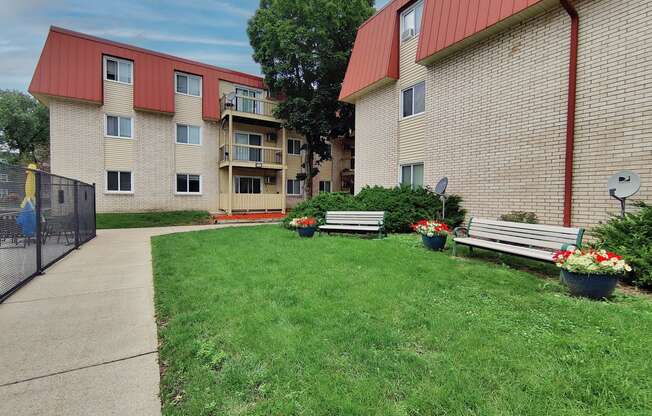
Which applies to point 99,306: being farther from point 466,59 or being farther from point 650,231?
point 466,59

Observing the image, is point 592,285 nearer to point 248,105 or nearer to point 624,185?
point 624,185

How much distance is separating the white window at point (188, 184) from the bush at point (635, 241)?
19.6 m

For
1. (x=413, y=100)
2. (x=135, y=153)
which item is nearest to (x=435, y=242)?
(x=413, y=100)

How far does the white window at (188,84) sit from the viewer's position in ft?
61.9

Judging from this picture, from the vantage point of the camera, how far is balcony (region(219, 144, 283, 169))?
1953 cm

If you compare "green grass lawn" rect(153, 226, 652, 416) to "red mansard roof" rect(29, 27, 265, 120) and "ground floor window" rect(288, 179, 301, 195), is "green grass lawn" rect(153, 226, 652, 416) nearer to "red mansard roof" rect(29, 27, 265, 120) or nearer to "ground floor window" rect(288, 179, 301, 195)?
"red mansard roof" rect(29, 27, 265, 120)

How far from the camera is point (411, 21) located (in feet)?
37.6

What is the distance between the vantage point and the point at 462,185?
9.52 meters

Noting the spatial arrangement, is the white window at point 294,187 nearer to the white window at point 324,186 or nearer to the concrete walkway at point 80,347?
the white window at point 324,186

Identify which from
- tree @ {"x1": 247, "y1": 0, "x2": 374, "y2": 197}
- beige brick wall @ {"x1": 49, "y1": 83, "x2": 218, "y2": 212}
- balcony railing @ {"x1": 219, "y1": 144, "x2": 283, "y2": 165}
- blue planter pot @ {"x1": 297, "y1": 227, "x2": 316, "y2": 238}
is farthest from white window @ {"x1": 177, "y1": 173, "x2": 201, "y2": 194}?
blue planter pot @ {"x1": 297, "y1": 227, "x2": 316, "y2": 238}

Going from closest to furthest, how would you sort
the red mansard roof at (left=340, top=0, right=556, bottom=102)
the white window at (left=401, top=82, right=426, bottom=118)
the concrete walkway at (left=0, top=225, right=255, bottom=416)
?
the concrete walkway at (left=0, top=225, right=255, bottom=416) → the red mansard roof at (left=340, top=0, right=556, bottom=102) → the white window at (left=401, top=82, right=426, bottom=118)

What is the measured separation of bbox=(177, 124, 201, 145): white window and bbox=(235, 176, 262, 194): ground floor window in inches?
141

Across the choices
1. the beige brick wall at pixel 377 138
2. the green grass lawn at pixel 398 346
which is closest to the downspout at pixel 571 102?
the green grass lawn at pixel 398 346

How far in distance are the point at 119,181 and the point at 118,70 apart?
619 centimetres
